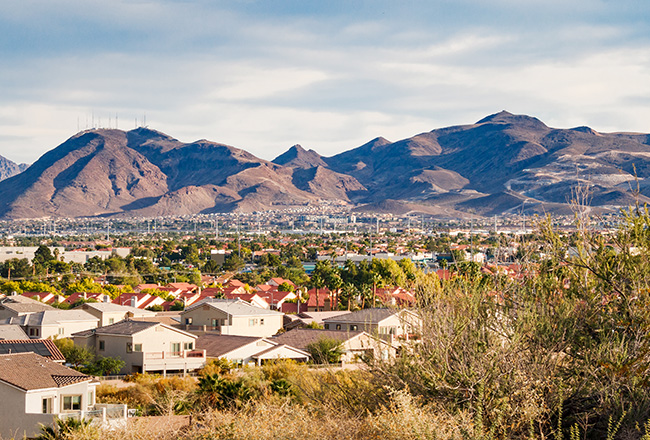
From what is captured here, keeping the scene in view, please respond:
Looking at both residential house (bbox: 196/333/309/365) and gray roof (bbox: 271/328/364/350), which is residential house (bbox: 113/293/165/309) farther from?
residential house (bbox: 196/333/309/365)

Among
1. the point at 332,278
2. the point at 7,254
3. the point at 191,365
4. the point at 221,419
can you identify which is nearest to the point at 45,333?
the point at 191,365

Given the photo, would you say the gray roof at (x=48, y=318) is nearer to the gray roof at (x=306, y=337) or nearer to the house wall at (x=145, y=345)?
the house wall at (x=145, y=345)

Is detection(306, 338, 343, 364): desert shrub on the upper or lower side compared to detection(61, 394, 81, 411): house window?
lower

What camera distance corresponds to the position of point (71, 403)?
70.8ft

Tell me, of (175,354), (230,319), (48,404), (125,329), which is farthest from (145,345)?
(48,404)

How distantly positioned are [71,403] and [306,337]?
15.5 meters

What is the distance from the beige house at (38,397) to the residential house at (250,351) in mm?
10636

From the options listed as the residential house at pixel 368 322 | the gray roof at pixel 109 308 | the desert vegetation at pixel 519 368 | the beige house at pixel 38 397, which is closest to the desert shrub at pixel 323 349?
the residential house at pixel 368 322

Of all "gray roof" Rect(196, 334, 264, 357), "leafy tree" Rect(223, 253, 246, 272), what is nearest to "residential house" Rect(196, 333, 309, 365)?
"gray roof" Rect(196, 334, 264, 357)

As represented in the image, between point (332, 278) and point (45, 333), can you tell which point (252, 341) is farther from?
point (332, 278)

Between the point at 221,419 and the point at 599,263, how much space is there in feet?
20.2

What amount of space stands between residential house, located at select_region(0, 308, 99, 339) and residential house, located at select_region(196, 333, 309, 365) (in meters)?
6.95

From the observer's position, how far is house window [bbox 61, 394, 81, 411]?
21.5 metres

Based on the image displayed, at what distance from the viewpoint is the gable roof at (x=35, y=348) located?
2868cm
